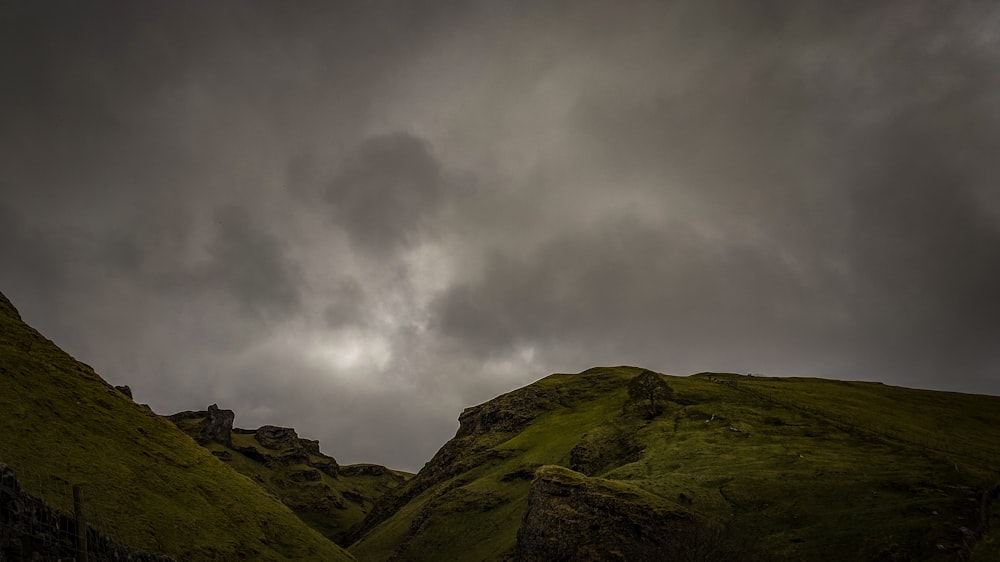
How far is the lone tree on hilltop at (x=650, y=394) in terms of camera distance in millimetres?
123312

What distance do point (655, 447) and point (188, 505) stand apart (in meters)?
73.5

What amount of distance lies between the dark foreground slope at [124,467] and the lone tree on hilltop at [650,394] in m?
72.2

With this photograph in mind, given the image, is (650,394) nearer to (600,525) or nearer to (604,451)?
(604,451)

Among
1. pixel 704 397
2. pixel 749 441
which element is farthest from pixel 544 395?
pixel 749 441

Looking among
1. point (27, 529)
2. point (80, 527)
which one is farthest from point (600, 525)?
point (80, 527)

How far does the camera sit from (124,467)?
61.4 metres

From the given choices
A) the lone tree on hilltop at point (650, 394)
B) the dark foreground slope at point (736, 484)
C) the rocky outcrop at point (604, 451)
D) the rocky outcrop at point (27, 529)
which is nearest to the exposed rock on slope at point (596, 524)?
the dark foreground slope at point (736, 484)

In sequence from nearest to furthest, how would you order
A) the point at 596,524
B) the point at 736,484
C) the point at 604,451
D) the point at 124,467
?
the point at 124,467, the point at 596,524, the point at 736,484, the point at 604,451

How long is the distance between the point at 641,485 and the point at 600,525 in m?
9.67

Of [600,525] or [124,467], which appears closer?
[124,467]

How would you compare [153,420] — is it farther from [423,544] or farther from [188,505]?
[423,544]

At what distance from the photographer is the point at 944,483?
53.2 meters

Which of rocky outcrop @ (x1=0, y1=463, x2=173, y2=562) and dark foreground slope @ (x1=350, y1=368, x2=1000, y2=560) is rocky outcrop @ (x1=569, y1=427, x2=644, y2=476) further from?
rocky outcrop @ (x1=0, y1=463, x2=173, y2=562)

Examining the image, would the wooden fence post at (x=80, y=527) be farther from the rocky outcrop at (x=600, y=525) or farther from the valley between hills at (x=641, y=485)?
the rocky outcrop at (x=600, y=525)
